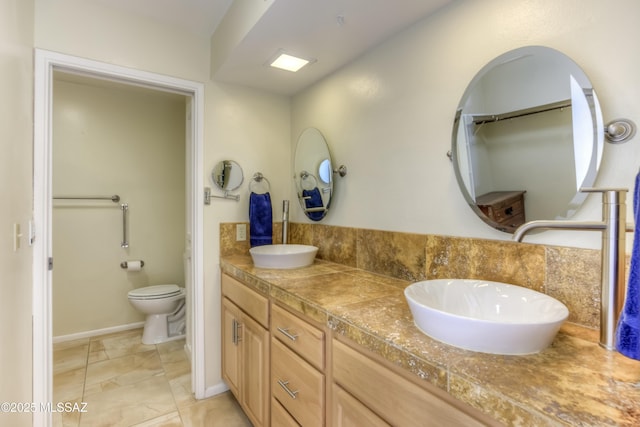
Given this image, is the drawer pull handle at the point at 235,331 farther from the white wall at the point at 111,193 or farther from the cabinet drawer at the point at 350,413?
the white wall at the point at 111,193

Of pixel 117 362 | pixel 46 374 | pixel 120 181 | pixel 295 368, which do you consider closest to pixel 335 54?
pixel 295 368

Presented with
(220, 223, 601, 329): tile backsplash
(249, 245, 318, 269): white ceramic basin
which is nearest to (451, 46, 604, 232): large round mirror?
(220, 223, 601, 329): tile backsplash

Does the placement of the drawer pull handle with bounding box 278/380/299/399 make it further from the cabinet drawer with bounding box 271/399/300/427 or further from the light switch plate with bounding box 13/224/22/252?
the light switch plate with bounding box 13/224/22/252

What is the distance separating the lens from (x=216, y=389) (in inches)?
79.9

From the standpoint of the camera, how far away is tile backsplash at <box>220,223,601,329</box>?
0.91 metres

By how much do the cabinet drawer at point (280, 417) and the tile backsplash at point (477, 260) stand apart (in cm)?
73

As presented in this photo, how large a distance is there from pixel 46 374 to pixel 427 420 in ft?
6.05

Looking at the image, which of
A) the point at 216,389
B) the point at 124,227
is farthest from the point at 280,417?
the point at 124,227

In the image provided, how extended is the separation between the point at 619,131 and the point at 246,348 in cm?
171

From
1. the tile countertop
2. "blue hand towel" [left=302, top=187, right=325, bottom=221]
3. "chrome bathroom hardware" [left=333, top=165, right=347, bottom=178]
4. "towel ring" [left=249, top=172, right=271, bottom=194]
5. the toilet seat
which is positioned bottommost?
the toilet seat

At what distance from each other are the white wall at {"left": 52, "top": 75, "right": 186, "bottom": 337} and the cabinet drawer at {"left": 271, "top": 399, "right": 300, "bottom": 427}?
2230 mm

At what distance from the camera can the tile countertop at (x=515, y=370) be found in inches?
20.8

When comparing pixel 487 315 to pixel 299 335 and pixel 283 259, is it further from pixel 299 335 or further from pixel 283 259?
pixel 283 259

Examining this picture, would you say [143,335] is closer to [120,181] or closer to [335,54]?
[120,181]
